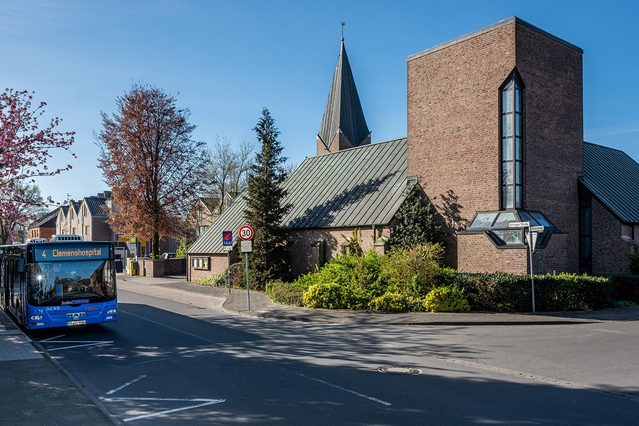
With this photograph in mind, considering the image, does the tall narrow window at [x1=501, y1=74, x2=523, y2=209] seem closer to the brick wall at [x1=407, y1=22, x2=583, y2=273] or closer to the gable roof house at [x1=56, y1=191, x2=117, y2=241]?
the brick wall at [x1=407, y1=22, x2=583, y2=273]

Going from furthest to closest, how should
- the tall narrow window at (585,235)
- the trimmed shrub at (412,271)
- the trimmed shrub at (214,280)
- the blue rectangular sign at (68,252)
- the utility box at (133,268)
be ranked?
the utility box at (133,268), the trimmed shrub at (214,280), the tall narrow window at (585,235), the trimmed shrub at (412,271), the blue rectangular sign at (68,252)

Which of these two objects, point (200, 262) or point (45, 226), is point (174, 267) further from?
point (45, 226)

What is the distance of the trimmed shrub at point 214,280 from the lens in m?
28.9

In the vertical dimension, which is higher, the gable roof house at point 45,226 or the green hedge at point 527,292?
the gable roof house at point 45,226

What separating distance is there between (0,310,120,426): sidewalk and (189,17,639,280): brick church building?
14967 mm

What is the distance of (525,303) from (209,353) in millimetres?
11343

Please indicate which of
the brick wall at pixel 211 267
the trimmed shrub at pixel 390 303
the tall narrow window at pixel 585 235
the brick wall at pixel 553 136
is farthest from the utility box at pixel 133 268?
the tall narrow window at pixel 585 235

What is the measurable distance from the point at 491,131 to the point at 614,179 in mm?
10759

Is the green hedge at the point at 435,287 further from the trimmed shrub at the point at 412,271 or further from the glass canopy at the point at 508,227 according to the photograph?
the glass canopy at the point at 508,227

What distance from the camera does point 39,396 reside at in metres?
7.41

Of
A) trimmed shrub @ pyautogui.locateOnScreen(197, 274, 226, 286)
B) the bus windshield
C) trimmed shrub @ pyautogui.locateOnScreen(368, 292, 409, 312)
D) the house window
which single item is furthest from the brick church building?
the bus windshield

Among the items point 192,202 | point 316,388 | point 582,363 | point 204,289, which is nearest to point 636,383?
point 582,363

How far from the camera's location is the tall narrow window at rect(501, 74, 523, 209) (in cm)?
1991

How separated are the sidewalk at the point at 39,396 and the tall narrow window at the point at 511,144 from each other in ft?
55.6
